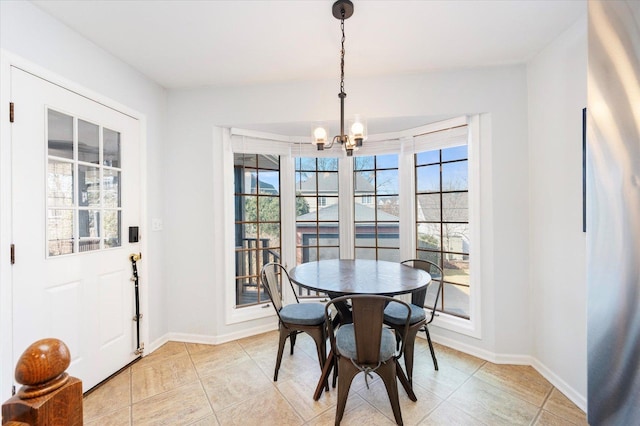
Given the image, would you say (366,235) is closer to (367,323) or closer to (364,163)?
(364,163)

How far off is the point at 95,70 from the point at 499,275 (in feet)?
12.1

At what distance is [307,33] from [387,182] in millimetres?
1729

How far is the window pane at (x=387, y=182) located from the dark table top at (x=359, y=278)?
972mm

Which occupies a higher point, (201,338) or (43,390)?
(43,390)

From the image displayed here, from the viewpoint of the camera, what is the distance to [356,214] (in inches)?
125

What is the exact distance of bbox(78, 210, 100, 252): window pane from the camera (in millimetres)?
1927

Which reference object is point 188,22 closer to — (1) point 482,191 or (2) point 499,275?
(1) point 482,191

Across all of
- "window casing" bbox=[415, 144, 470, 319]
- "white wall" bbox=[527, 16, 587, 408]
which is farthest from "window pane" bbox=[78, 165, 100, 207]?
"white wall" bbox=[527, 16, 587, 408]

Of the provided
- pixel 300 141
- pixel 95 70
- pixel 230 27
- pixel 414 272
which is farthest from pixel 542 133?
pixel 95 70

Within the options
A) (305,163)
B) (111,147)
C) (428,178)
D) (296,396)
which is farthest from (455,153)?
(111,147)

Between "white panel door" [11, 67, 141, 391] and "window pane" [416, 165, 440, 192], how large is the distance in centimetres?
277

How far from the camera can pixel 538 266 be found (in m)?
2.17

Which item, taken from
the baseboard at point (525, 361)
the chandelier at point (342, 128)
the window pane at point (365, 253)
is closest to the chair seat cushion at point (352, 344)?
the baseboard at point (525, 361)

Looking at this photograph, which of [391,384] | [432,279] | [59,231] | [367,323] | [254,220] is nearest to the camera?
[367,323]
